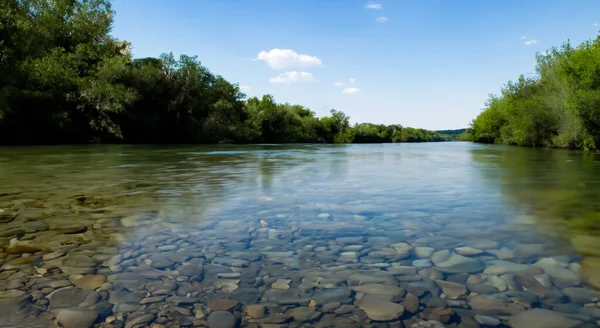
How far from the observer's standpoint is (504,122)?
80.9 meters

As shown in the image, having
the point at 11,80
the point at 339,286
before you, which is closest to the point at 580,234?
the point at 339,286

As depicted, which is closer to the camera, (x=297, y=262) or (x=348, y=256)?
(x=297, y=262)

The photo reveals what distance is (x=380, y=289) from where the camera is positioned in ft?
11.5

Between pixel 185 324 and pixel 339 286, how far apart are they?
1357 mm

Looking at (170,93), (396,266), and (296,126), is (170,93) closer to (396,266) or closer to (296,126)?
(296,126)

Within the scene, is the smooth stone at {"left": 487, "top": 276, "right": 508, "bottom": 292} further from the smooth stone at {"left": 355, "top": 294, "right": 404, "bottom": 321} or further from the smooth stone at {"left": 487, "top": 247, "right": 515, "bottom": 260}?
the smooth stone at {"left": 355, "top": 294, "right": 404, "bottom": 321}

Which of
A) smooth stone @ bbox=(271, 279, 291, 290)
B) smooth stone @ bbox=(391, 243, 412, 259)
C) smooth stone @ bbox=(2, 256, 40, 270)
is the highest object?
smooth stone @ bbox=(391, 243, 412, 259)

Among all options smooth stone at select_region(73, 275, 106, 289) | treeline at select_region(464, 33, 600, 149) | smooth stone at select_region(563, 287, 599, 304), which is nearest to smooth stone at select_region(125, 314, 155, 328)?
smooth stone at select_region(73, 275, 106, 289)

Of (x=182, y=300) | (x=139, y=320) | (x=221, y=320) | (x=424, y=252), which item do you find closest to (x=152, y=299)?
(x=182, y=300)

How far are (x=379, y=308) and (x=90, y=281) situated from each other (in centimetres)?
252

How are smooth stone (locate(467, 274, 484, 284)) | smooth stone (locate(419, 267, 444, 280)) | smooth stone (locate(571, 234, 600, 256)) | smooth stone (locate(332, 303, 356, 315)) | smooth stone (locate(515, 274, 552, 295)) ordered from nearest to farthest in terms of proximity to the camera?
1. smooth stone (locate(332, 303, 356, 315))
2. smooth stone (locate(515, 274, 552, 295))
3. smooth stone (locate(467, 274, 484, 284))
4. smooth stone (locate(419, 267, 444, 280))
5. smooth stone (locate(571, 234, 600, 256))

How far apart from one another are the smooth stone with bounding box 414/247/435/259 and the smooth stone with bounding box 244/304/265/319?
6.77 ft

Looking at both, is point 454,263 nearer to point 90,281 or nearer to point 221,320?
point 221,320

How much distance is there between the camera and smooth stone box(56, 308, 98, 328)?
2.81 metres
